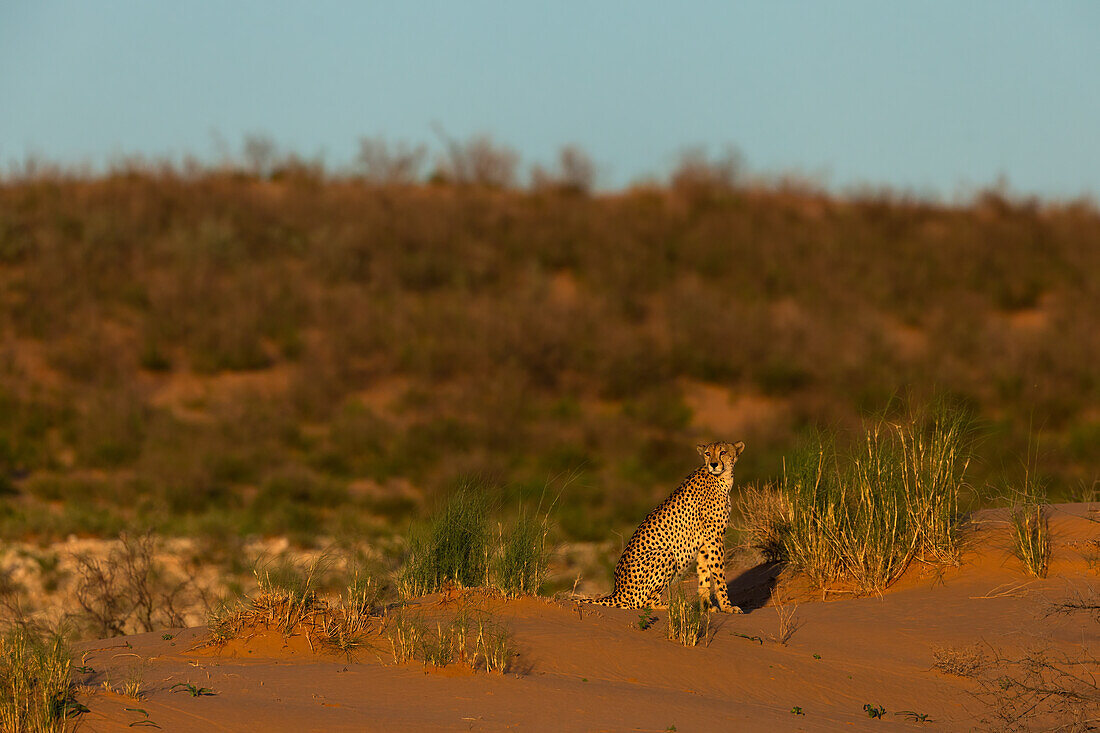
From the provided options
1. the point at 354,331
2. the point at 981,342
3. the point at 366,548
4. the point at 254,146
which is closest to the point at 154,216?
the point at 254,146

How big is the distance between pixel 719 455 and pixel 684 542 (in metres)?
0.67

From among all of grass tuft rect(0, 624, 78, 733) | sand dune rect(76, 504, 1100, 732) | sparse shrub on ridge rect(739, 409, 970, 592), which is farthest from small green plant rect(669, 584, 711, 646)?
grass tuft rect(0, 624, 78, 733)

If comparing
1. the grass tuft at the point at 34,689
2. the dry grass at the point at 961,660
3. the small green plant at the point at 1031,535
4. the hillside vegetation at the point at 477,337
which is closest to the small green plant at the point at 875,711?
the dry grass at the point at 961,660

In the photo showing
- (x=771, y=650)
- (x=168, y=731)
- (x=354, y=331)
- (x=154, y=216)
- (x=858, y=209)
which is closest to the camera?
(x=168, y=731)

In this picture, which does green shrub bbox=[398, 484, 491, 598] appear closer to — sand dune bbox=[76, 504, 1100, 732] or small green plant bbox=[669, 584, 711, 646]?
sand dune bbox=[76, 504, 1100, 732]

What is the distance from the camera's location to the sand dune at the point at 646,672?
5145mm

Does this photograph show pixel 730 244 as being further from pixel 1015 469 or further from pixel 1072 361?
pixel 1015 469

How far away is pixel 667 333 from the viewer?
22.7 meters

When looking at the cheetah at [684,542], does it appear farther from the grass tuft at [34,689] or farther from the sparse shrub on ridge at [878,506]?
the grass tuft at [34,689]

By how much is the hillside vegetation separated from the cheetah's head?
645 cm

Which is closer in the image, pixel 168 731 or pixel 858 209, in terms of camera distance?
pixel 168 731

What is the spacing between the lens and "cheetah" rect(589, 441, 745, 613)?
7.61 meters

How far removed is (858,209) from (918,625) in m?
22.7

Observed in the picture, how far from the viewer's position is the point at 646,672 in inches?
242
